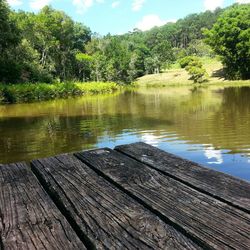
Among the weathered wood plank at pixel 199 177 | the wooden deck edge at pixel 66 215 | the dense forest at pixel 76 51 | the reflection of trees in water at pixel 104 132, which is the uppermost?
the dense forest at pixel 76 51

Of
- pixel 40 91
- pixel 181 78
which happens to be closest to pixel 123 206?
pixel 40 91

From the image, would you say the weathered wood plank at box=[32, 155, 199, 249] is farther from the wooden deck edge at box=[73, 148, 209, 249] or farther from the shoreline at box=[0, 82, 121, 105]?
the shoreline at box=[0, 82, 121, 105]

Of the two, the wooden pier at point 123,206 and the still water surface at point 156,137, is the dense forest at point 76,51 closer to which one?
the still water surface at point 156,137

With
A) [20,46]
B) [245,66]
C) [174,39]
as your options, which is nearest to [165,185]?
[20,46]

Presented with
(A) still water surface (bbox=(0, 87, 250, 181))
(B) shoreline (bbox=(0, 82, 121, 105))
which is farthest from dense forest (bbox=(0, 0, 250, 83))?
(A) still water surface (bbox=(0, 87, 250, 181))

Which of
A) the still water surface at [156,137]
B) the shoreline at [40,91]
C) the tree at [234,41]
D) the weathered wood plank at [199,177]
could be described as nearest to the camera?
the weathered wood plank at [199,177]

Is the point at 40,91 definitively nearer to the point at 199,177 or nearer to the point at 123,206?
the point at 199,177

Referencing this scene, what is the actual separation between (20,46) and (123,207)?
123ft

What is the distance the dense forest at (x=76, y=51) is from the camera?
109 ft

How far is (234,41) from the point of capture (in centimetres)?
5266

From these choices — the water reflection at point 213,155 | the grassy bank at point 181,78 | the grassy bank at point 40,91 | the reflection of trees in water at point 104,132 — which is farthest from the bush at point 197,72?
the water reflection at point 213,155

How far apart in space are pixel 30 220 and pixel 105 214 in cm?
26

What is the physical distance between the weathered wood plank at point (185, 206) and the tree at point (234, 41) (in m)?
52.8

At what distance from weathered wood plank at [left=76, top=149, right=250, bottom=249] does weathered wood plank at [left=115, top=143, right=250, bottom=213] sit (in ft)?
0.13
